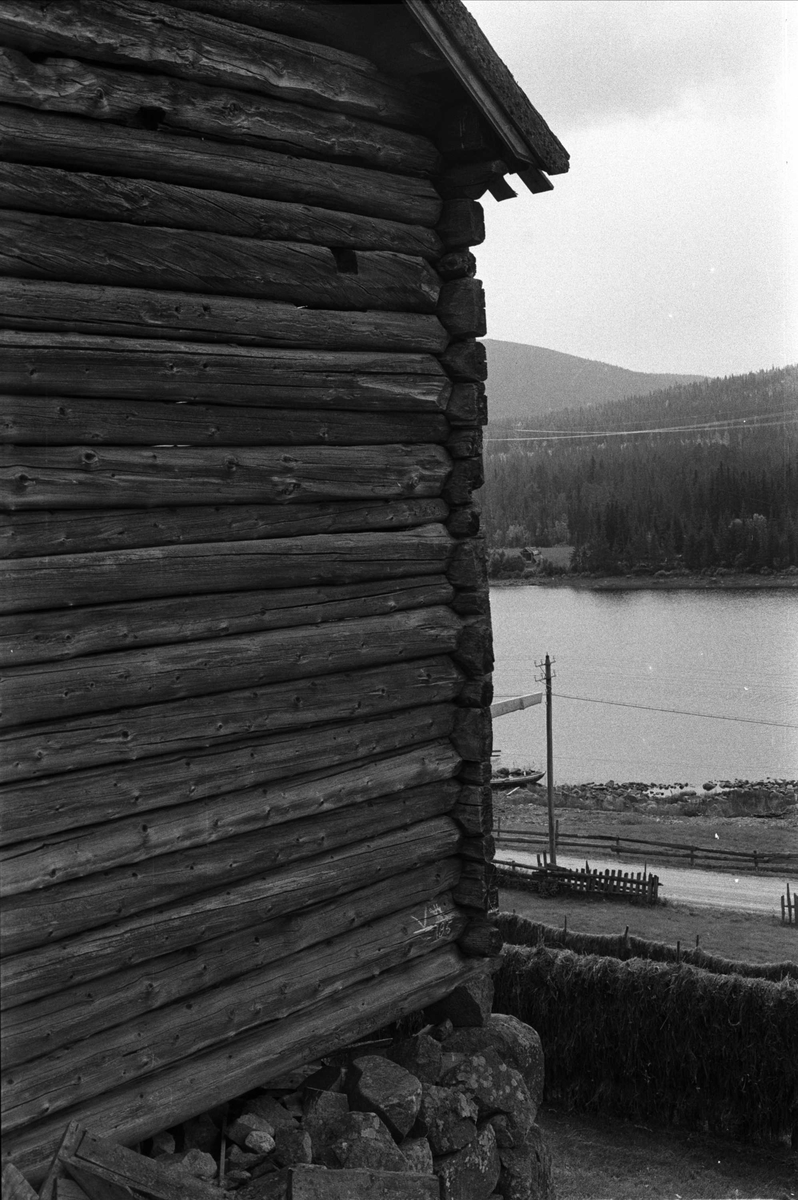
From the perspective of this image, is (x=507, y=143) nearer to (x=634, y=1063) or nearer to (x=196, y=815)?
(x=196, y=815)

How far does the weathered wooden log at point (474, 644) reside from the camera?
6.53 m

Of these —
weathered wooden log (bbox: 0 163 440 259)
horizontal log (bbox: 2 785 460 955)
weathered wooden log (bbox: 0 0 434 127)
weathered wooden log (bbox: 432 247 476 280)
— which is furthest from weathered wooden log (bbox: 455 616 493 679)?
weathered wooden log (bbox: 0 0 434 127)

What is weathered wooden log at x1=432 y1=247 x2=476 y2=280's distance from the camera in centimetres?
637

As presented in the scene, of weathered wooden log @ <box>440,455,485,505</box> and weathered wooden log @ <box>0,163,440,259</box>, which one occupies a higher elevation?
weathered wooden log @ <box>0,163,440,259</box>

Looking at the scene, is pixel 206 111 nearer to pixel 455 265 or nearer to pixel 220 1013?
pixel 455 265

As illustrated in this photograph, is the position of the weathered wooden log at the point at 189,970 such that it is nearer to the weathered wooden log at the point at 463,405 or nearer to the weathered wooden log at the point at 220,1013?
the weathered wooden log at the point at 220,1013

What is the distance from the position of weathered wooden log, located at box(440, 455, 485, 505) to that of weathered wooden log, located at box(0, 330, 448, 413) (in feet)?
1.13

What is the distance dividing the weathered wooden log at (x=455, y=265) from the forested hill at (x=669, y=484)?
56.4 meters

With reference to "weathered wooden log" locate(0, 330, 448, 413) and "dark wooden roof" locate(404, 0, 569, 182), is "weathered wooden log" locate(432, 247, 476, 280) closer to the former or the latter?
"weathered wooden log" locate(0, 330, 448, 413)

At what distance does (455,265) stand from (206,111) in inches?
67.8

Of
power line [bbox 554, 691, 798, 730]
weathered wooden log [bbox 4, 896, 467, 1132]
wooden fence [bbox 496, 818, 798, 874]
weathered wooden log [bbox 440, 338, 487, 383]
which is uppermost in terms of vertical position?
weathered wooden log [bbox 440, 338, 487, 383]

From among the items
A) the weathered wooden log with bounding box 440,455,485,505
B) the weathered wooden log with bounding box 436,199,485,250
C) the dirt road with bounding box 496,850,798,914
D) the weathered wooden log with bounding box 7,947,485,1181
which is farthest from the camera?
→ the dirt road with bounding box 496,850,798,914

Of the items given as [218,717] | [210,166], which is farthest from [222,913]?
[210,166]

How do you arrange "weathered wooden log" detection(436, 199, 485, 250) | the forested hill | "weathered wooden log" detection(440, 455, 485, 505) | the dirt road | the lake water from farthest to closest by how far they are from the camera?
the forested hill → the lake water → the dirt road → "weathered wooden log" detection(440, 455, 485, 505) → "weathered wooden log" detection(436, 199, 485, 250)
